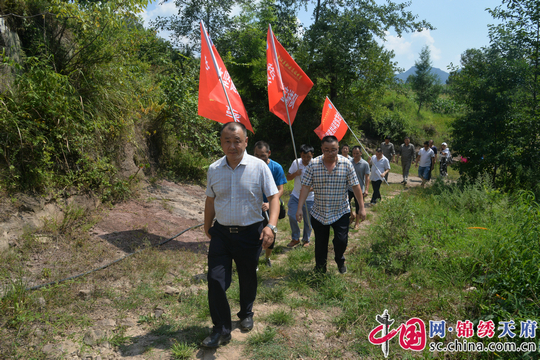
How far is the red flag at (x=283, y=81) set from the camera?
23.0ft

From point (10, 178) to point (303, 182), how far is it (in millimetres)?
4379

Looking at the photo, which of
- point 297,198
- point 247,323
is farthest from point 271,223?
point 297,198

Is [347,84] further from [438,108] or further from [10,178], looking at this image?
[438,108]

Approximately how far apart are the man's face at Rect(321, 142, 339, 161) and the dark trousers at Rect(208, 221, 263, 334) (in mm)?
1669

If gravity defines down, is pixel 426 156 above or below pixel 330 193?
above

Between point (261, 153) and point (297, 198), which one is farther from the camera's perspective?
point (297, 198)

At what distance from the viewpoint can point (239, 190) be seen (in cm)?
344

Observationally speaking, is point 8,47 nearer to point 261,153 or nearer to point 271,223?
point 261,153

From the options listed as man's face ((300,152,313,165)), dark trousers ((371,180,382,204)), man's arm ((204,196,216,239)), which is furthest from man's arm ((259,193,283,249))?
dark trousers ((371,180,382,204))

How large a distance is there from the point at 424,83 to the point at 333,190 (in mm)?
33777

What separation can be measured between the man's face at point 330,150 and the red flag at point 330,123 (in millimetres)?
3192

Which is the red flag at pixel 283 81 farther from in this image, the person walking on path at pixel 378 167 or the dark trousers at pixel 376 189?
the dark trousers at pixel 376 189

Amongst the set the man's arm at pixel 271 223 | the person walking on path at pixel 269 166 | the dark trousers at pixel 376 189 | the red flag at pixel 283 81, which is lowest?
the dark trousers at pixel 376 189

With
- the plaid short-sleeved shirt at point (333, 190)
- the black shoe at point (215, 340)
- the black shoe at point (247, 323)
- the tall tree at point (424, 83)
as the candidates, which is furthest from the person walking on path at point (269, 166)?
the tall tree at point (424, 83)
